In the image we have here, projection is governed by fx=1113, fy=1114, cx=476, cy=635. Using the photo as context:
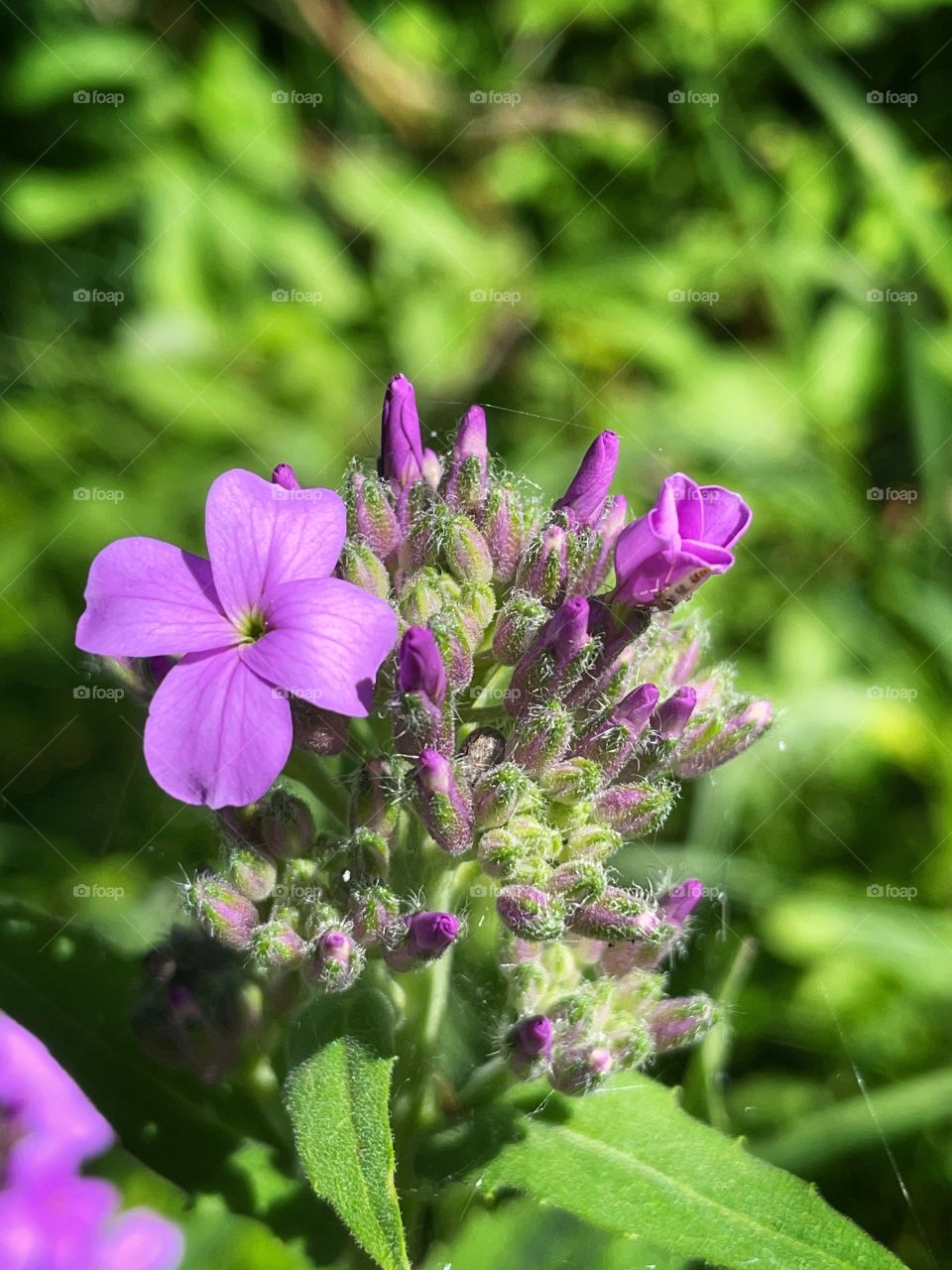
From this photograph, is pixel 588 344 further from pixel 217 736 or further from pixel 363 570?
pixel 217 736

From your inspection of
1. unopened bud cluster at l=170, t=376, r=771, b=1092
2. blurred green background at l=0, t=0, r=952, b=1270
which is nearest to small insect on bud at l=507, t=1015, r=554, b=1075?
unopened bud cluster at l=170, t=376, r=771, b=1092

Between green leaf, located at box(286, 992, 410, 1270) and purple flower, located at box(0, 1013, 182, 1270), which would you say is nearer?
green leaf, located at box(286, 992, 410, 1270)

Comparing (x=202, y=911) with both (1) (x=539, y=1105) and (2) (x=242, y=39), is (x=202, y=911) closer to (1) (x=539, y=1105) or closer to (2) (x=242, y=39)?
(1) (x=539, y=1105)

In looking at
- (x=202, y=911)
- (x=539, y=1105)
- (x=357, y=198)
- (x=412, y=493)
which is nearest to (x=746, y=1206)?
(x=539, y=1105)

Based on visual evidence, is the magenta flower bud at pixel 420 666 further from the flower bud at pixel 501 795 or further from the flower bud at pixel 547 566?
the flower bud at pixel 547 566

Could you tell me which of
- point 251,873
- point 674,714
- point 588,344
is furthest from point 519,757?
point 588,344

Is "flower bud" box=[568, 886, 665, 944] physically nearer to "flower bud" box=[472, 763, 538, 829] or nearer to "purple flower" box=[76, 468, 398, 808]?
"flower bud" box=[472, 763, 538, 829]

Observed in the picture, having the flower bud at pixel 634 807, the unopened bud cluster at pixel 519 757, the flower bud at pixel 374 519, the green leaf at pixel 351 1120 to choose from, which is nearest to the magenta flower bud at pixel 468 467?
the unopened bud cluster at pixel 519 757

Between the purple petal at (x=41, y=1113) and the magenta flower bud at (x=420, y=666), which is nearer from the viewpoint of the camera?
the magenta flower bud at (x=420, y=666)
